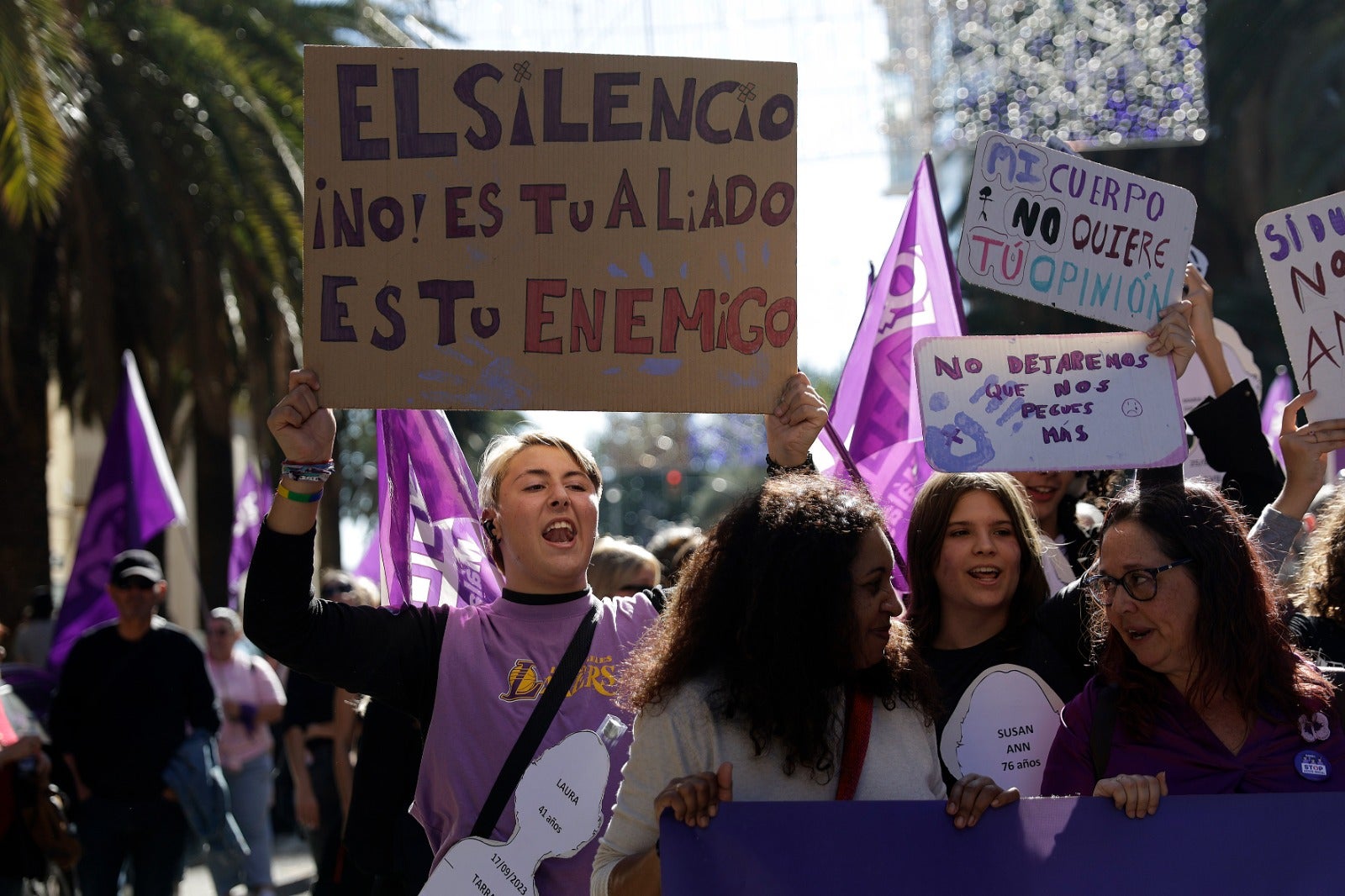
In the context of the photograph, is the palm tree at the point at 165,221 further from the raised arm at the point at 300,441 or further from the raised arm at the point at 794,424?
the raised arm at the point at 794,424

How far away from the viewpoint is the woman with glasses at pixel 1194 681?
2574mm

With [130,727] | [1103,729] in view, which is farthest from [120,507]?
[1103,729]

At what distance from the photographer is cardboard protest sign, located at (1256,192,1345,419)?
3.38 meters

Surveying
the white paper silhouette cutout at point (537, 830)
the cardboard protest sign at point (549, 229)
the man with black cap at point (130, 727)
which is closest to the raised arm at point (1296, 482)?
the cardboard protest sign at point (549, 229)

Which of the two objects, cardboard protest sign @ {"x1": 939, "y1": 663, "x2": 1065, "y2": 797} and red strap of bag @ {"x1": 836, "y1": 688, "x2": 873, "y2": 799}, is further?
cardboard protest sign @ {"x1": 939, "y1": 663, "x2": 1065, "y2": 797}

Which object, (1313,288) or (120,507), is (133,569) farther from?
(1313,288)

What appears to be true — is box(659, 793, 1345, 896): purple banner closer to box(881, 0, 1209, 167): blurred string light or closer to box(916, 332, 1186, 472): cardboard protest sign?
box(916, 332, 1186, 472): cardboard protest sign

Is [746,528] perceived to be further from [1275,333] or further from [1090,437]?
[1275,333]

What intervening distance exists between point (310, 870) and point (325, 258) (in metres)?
8.10

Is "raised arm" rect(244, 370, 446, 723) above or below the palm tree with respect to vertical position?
below

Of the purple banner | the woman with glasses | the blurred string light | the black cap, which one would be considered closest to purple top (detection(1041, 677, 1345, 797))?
the woman with glasses

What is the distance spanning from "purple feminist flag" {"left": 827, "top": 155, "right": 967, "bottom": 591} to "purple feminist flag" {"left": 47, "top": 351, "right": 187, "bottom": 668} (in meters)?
4.80

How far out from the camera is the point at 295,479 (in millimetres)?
2873

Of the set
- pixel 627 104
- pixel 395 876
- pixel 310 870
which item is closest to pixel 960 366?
pixel 627 104
